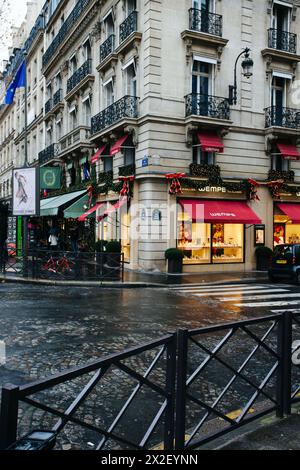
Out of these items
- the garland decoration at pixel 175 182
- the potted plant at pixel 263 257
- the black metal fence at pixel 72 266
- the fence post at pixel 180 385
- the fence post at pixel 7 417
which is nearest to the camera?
the fence post at pixel 7 417

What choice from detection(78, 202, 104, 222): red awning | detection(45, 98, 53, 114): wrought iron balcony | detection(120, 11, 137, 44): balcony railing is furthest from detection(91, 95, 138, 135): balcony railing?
detection(45, 98, 53, 114): wrought iron balcony

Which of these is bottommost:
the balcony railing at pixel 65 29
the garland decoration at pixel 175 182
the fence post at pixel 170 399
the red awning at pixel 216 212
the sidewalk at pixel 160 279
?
the sidewalk at pixel 160 279

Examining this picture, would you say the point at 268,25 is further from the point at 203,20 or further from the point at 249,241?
the point at 249,241

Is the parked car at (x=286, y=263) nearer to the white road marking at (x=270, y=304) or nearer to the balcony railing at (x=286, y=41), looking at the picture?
the white road marking at (x=270, y=304)

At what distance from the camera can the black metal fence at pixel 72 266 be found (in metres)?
16.2

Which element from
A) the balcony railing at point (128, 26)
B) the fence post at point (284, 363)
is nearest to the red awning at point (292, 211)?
the balcony railing at point (128, 26)

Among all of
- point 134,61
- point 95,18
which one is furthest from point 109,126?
point 95,18

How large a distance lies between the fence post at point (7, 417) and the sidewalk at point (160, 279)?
44.4 feet

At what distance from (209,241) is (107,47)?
11888mm

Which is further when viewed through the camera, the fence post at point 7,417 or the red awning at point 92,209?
the red awning at point 92,209

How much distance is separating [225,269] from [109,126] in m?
9.26

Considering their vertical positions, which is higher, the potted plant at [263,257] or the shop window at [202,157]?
the shop window at [202,157]

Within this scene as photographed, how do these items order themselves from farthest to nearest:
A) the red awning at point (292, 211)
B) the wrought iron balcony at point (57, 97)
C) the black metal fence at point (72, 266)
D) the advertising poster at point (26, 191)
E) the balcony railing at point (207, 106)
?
the wrought iron balcony at point (57, 97) → the red awning at point (292, 211) → the balcony railing at point (207, 106) → the advertising poster at point (26, 191) → the black metal fence at point (72, 266)

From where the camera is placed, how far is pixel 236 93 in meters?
21.1
